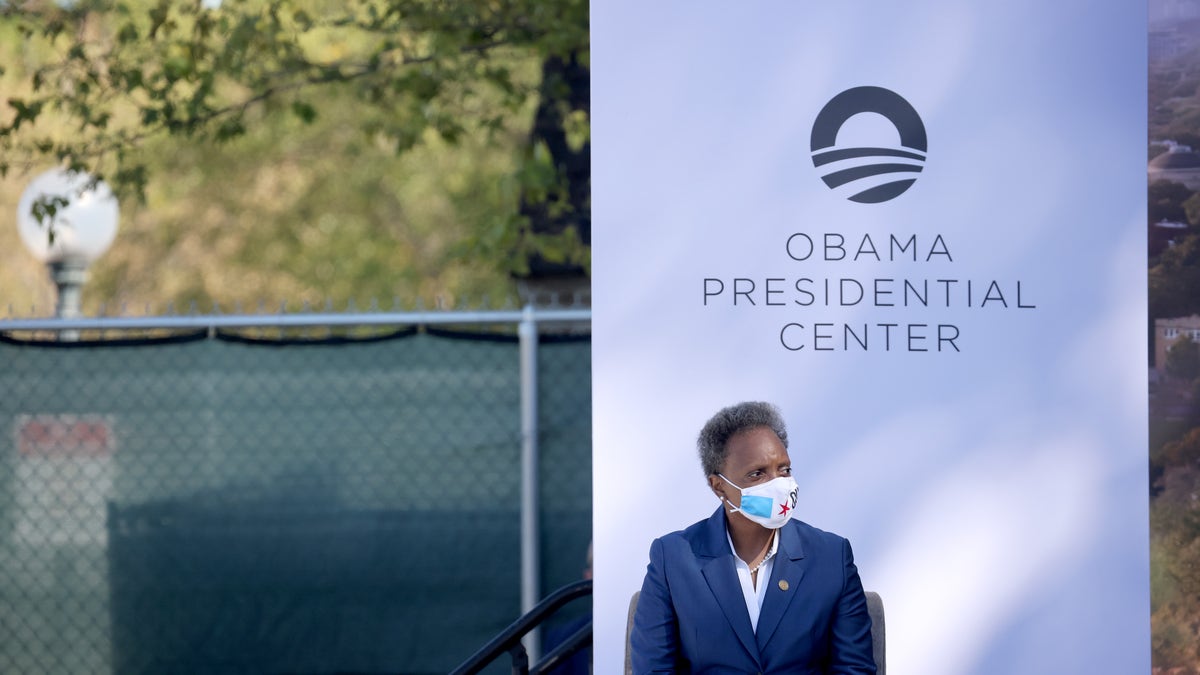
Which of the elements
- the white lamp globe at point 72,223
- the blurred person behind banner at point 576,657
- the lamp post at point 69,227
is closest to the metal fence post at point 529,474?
the blurred person behind banner at point 576,657

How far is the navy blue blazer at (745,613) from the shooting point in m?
2.83

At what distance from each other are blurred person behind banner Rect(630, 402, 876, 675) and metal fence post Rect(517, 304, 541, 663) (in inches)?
99.1

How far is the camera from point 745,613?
9.36 feet

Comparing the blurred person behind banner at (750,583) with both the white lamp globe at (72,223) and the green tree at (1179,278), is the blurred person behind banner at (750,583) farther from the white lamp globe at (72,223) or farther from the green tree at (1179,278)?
the white lamp globe at (72,223)

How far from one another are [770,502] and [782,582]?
0.18 metres

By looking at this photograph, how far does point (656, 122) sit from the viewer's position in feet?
9.78

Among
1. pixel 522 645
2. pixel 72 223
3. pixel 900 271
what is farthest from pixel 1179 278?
pixel 72 223

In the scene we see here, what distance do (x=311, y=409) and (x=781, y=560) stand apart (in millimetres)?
3165

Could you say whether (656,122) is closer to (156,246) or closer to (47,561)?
(47,561)

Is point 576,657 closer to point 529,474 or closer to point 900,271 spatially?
point 529,474

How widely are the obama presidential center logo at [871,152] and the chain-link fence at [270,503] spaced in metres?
2.73

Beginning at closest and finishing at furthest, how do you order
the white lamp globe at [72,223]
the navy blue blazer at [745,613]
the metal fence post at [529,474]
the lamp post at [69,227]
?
the navy blue blazer at [745,613]
the metal fence post at [529,474]
the lamp post at [69,227]
the white lamp globe at [72,223]

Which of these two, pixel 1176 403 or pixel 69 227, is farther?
pixel 69 227

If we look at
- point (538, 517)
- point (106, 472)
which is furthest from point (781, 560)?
point (106, 472)
